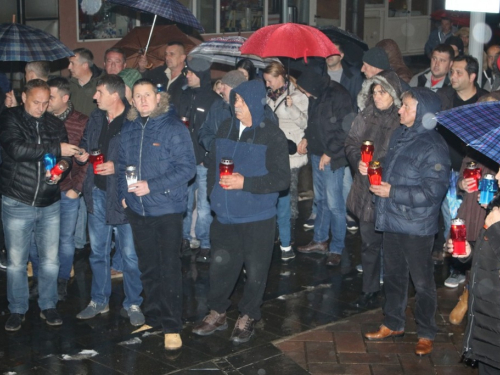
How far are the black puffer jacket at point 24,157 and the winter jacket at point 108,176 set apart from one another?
1.21ft

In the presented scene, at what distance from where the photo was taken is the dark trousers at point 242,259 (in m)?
6.83

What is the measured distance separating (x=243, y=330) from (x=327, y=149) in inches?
112

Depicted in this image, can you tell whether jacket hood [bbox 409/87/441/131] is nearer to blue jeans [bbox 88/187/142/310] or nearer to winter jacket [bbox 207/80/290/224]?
winter jacket [bbox 207/80/290/224]

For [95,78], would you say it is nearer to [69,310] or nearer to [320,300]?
[69,310]

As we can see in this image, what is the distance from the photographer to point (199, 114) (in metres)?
8.92

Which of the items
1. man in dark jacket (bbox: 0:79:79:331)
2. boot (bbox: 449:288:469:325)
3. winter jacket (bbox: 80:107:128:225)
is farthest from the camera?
boot (bbox: 449:288:469:325)

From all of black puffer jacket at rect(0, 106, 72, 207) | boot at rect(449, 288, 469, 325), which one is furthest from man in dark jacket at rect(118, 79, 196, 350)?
boot at rect(449, 288, 469, 325)

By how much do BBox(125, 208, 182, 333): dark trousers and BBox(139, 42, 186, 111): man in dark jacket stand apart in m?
2.86

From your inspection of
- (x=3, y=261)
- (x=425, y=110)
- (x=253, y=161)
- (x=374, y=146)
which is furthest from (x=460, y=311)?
(x=3, y=261)

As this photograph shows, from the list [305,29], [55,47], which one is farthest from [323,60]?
[55,47]

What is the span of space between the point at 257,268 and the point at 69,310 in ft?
6.70

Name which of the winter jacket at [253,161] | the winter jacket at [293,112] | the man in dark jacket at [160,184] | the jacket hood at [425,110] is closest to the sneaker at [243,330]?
the man in dark jacket at [160,184]

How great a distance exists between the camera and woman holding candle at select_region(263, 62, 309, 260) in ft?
29.5

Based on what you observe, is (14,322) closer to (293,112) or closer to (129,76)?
(129,76)
